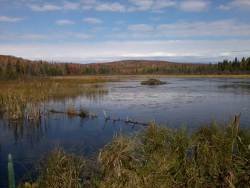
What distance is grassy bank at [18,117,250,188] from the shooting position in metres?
5.80

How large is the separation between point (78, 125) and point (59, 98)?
36.2ft

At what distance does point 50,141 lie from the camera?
43.7 ft

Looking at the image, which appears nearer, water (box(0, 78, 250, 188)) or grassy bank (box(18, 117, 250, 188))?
grassy bank (box(18, 117, 250, 188))

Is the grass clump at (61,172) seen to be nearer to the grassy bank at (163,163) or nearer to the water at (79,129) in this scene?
the grassy bank at (163,163)

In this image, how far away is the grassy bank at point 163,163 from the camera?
5805 millimetres

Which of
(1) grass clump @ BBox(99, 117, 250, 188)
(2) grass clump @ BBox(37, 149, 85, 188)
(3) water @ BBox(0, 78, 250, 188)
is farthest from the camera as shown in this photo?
(3) water @ BBox(0, 78, 250, 188)

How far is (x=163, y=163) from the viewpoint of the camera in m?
5.93

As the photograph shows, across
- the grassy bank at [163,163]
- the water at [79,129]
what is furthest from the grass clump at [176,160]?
the water at [79,129]

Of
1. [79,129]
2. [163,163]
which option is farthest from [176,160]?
[79,129]

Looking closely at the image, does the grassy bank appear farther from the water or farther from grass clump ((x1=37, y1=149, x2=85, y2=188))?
the water

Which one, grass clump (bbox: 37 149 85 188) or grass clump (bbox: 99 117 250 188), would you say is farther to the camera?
grass clump (bbox: 37 149 85 188)

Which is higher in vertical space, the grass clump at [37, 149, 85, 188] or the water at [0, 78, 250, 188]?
the grass clump at [37, 149, 85, 188]

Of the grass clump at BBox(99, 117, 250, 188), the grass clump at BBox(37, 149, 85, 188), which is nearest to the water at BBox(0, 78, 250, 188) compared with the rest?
the grass clump at BBox(99, 117, 250, 188)

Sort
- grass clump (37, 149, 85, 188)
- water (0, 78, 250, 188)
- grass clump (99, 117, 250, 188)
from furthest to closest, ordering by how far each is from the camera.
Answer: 1. water (0, 78, 250, 188)
2. grass clump (37, 149, 85, 188)
3. grass clump (99, 117, 250, 188)
